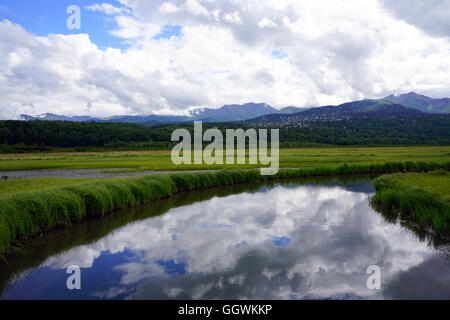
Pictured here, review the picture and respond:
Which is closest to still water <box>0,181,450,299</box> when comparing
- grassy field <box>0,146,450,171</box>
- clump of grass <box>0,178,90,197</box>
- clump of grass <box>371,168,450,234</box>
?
clump of grass <box>371,168,450,234</box>

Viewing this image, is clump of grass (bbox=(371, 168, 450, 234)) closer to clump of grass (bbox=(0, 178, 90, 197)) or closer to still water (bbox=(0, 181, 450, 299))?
still water (bbox=(0, 181, 450, 299))

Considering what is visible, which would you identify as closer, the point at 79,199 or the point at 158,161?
the point at 79,199

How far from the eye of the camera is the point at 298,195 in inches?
1190

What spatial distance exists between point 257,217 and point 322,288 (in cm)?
1066

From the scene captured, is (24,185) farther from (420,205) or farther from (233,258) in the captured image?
(420,205)

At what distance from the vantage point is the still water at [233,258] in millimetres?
10914

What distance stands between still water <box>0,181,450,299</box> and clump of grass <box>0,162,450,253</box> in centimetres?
67

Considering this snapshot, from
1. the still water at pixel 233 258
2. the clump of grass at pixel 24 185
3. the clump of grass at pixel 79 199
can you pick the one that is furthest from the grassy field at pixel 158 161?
the still water at pixel 233 258

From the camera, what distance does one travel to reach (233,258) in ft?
45.9

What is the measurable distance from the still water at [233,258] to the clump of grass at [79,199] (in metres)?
0.67

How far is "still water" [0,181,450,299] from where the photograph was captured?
10.9 meters

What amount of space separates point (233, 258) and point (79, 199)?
948 cm

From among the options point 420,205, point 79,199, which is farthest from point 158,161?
point 420,205
